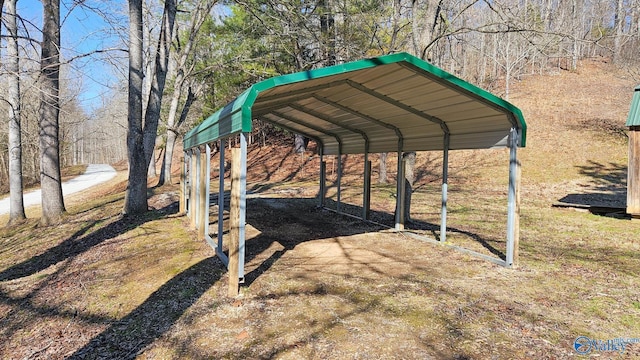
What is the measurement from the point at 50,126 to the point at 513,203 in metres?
9.80

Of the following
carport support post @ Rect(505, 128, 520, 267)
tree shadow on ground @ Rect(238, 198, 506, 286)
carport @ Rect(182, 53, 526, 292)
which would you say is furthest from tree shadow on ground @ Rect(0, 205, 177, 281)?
carport support post @ Rect(505, 128, 520, 267)

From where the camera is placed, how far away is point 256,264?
5609 millimetres

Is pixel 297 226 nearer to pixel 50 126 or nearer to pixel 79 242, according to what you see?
pixel 79 242

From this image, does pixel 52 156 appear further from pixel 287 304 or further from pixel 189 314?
pixel 287 304

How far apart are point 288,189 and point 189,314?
11311mm

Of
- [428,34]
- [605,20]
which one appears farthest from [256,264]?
[605,20]

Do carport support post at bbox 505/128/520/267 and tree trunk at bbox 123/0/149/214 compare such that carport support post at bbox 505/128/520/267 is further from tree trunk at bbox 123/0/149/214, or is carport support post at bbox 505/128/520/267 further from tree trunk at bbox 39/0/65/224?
tree trunk at bbox 39/0/65/224

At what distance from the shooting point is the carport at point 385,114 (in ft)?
14.5

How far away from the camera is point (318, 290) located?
4.54 meters

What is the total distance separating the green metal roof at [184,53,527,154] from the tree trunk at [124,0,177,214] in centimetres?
120

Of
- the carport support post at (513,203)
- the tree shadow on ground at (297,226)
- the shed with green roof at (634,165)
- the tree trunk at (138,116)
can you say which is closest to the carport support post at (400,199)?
the tree shadow on ground at (297,226)

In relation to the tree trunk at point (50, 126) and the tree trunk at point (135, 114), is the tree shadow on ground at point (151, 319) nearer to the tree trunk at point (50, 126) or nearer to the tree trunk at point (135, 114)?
the tree trunk at point (135, 114)

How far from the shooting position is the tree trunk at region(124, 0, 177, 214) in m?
9.11

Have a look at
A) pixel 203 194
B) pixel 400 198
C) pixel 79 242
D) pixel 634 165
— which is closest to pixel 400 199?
pixel 400 198
